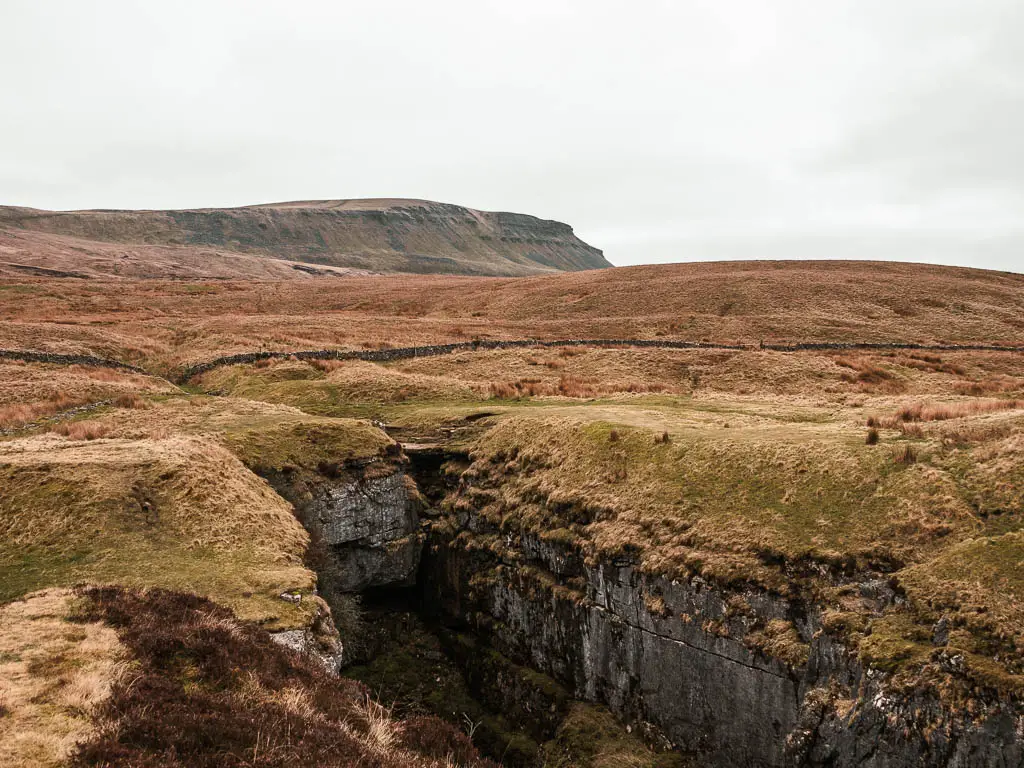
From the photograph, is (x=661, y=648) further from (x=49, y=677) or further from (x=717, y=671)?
(x=49, y=677)

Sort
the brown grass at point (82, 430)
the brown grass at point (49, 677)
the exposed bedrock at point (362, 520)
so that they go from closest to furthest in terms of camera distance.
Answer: the brown grass at point (49, 677) < the exposed bedrock at point (362, 520) < the brown grass at point (82, 430)

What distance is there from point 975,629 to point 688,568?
674 centimetres

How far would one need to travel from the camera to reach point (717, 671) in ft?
56.0

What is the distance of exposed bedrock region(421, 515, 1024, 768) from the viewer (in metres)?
13.0

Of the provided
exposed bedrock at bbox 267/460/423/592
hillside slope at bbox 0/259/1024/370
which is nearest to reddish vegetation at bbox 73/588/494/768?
exposed bedrock at bbox 267/460/423/592

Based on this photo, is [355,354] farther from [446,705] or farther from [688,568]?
[688,568]

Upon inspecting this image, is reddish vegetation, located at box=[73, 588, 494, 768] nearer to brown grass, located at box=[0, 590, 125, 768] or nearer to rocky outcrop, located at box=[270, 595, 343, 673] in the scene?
brown grass, located at box=[0, 590, 125, 768]

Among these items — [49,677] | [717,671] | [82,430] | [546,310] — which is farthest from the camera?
[546,310]

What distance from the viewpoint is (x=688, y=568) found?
18359 mm

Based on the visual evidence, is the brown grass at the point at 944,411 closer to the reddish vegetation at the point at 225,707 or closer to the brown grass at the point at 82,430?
the reddish vegetation at the point at 225,707

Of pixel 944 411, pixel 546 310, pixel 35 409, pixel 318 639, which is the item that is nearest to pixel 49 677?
pixel 318 639

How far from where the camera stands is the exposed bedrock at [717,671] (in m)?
13.0

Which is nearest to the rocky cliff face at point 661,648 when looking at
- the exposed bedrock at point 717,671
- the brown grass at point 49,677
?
the exposed bedrock at point 717,671

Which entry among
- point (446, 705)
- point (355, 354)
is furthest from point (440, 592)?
point (355, 354)
